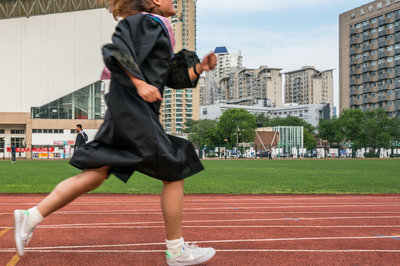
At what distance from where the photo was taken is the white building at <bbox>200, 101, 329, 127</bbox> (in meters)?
152

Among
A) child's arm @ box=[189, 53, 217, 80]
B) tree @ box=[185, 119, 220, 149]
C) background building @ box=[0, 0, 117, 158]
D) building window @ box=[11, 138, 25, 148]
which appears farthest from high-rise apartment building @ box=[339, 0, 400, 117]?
child's arm @ box=[189, 53, 217, 80]

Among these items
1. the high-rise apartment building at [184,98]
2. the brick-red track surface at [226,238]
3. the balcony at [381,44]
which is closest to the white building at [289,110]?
the high-rise apartment building at [184,98]

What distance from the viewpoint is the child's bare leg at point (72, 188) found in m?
2.65

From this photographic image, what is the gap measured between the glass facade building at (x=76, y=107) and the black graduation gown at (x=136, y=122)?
5912 centimetres

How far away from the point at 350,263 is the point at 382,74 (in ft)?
317

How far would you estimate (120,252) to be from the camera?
3.15 meters

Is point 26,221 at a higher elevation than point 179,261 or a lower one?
higher

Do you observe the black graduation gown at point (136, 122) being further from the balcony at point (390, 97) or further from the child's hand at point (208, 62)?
the balcony at point (390, 97)

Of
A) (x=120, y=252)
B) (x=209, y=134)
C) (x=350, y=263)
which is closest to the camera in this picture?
(x=350, y=263)

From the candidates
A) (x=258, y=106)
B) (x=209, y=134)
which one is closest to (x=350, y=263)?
(x=209, y=134)

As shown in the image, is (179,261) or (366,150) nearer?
(179,261)

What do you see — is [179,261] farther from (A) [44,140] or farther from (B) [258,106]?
(B) [258,106]

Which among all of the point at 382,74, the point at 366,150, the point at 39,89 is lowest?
the point at 366,150

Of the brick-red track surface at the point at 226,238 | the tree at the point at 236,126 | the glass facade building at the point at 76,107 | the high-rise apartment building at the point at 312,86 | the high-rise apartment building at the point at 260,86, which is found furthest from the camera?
the high-rise apartment building at the point at 312,86
